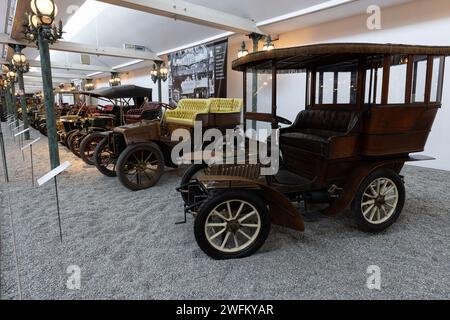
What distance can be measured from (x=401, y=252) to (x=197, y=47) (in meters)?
9.62

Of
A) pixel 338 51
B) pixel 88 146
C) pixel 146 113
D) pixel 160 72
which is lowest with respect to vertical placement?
pixel 88 146

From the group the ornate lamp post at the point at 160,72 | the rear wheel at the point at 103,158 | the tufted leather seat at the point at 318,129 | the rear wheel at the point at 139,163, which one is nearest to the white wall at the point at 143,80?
the ornate lamp post at the point at 160,72

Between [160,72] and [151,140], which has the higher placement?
[160,72]

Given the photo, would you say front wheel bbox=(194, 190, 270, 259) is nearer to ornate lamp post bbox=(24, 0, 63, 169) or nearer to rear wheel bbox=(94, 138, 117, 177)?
rear wheel bbox=(94, 138, 117, 177)

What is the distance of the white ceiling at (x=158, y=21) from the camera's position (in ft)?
21.7

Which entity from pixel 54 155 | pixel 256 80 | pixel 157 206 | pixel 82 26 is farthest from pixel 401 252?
pixel 82 26

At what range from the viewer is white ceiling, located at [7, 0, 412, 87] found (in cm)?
662

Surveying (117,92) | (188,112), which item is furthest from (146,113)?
(188,112)

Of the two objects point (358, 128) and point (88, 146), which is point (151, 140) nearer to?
point (88, 146)

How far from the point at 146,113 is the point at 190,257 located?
15.1ft

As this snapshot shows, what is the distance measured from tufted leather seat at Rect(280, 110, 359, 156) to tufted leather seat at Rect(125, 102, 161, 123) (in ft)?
11.9

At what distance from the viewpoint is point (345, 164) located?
9.36 ft

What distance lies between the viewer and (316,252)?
2510 millimetres

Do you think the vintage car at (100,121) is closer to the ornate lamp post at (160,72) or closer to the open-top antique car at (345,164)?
the open-top antique car at (345,164)
